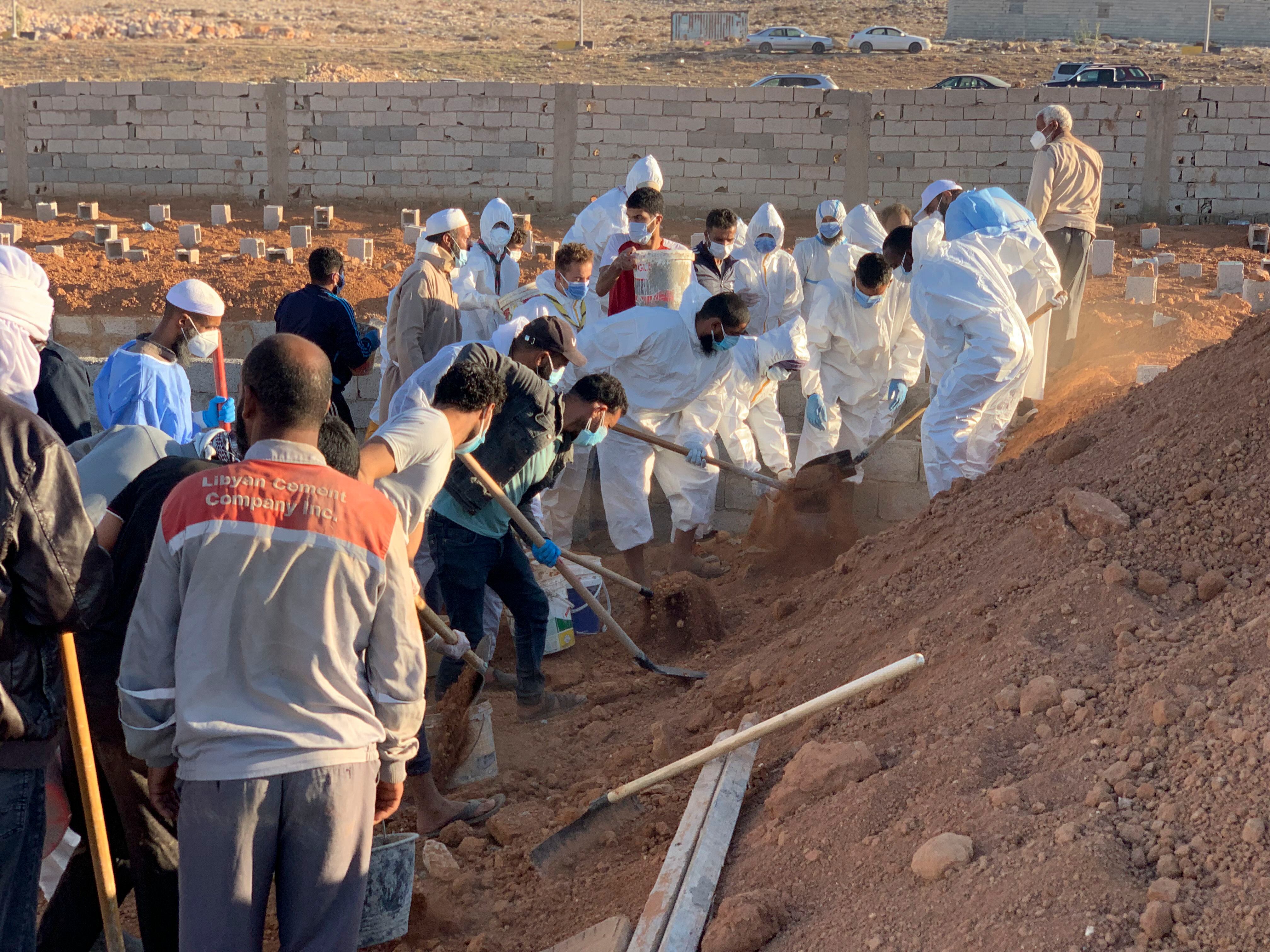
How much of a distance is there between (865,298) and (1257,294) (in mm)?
4225

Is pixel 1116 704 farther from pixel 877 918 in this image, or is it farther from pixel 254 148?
pixel 254 148

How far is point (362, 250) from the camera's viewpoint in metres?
13.8

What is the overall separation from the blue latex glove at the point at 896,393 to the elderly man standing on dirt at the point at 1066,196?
1570 millimetres

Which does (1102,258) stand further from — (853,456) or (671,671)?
(671,671)

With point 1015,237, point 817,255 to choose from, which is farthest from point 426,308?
point 1015,237

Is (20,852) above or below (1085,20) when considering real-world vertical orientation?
below

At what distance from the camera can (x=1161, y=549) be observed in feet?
12.0

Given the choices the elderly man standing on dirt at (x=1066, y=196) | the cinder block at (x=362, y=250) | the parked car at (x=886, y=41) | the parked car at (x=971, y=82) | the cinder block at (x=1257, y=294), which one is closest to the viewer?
the elderly man standing on dirt at (x=1066, y=196)

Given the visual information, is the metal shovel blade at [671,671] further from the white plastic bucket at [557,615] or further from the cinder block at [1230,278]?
the cinder block at [1230,278]

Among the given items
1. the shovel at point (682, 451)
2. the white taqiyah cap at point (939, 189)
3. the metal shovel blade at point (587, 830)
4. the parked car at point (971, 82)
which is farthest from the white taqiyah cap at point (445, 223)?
the parked car at point (971, 82)

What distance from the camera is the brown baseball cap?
5180 mm

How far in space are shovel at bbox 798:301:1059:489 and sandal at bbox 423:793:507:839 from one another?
3153 millimetres

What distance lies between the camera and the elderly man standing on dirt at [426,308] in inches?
260

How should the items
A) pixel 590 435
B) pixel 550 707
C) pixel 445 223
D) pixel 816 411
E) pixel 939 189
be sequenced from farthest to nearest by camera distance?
1. pixel 939 189
2. pixel 816 411
3. pixel 445 223
4. pixel 550 707
5. pixel 590 435
